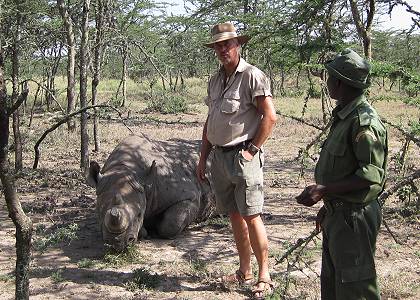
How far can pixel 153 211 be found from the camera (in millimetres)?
6312

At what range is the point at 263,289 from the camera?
4434 mm

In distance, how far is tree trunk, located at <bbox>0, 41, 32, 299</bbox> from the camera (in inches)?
111

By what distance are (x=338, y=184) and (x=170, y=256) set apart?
2.93 meters

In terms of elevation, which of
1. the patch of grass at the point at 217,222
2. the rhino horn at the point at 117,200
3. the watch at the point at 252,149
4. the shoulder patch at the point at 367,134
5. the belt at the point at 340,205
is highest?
the shoulder patch at the point at 367,134

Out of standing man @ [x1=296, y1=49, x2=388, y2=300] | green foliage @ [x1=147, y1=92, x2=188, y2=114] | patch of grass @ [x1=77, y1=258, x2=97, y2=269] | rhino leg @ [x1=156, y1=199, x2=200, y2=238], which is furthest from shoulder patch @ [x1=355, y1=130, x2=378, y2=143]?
green foliage @ [x1=147, y1=92, x2=188, y2=114]

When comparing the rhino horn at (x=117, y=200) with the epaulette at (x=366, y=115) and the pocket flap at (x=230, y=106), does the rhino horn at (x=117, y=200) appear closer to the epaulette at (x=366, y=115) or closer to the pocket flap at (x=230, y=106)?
the pocket flap at (x=230, y=106)

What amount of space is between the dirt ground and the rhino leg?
0.39 feet

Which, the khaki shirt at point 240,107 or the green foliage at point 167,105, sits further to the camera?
the green foliage at point 167,105

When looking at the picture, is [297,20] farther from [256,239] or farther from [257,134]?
[256,239]

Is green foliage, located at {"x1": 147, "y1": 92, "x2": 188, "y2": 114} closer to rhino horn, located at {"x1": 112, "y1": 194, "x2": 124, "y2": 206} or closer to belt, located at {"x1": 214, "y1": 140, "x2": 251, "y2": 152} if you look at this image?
rhino horn, located at {"x1": 112, "y1": 194, "x2": 124, "y2": 206}

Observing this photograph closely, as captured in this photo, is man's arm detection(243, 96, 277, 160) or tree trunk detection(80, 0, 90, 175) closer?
→ man's arm detection(243, 96, 277, 160)

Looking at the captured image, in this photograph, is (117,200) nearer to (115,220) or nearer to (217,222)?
(115,220)

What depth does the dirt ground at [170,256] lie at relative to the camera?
459 centimetres

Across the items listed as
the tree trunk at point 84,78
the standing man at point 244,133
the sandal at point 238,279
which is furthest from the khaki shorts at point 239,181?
the tree trunk at point 84,78
